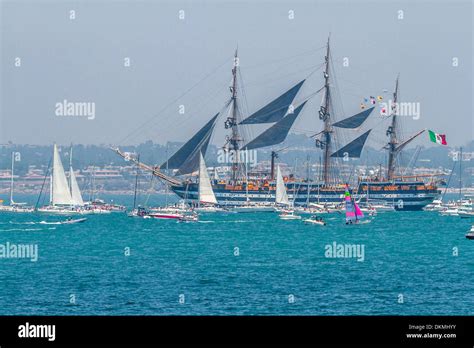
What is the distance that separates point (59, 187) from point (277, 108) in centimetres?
3259

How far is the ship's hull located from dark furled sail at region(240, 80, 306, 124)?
33.9ft

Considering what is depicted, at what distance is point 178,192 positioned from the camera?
133 m

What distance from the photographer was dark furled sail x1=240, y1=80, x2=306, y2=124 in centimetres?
12381

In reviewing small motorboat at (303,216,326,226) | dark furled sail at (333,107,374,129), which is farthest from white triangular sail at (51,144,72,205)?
dark furled sail at (333,107,374,129)

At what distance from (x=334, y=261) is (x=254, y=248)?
11385mm

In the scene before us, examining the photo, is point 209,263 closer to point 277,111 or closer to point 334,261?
point 334,261

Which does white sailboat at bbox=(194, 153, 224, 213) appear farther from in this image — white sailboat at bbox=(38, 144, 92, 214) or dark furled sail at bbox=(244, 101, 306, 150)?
dark furled sail at bbox=(244, 101, 306, 150)

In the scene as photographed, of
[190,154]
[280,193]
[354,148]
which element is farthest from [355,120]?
[190,154]
